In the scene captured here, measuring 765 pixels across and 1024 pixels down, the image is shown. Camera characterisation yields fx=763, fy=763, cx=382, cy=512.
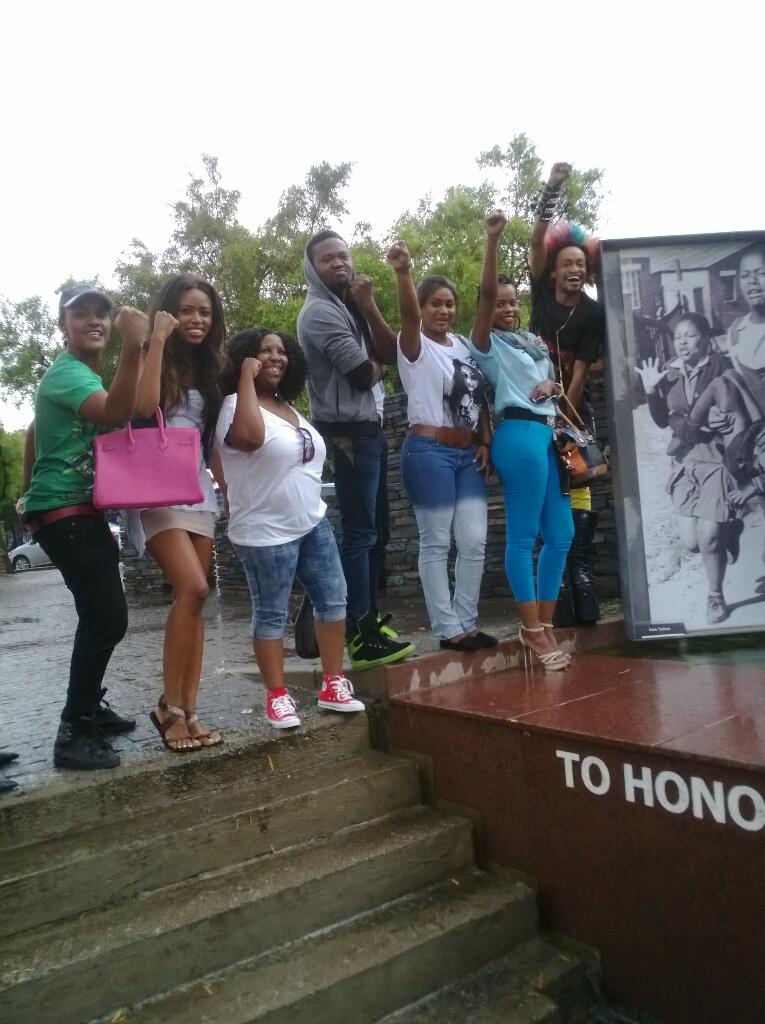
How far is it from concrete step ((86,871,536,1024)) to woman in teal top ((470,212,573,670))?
1.23 meters

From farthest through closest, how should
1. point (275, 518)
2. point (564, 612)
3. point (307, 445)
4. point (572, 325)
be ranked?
point (564, 612) < point (572, 325) < point (307, 445) < point (275, 518)

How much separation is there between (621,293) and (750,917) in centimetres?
288

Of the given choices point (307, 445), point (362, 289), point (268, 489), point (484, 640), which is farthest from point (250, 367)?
point (484, 640)

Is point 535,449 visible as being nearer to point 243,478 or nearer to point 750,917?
point 243,478

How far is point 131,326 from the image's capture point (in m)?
2.52

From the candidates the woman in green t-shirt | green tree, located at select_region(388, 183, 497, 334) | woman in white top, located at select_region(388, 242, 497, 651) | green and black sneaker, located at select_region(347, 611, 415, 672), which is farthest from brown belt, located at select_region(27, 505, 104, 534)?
green tree, located at select_region(388, 183, 497, 334)

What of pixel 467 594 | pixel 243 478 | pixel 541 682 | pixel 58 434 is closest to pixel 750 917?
pixel 541 682

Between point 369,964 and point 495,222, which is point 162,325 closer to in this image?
point 495,222

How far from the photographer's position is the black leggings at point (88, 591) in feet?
8.69

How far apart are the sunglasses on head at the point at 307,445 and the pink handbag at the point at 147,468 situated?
50cm

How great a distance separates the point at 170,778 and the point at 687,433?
9.68ft

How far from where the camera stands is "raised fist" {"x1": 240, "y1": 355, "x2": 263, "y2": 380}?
302 centimetres

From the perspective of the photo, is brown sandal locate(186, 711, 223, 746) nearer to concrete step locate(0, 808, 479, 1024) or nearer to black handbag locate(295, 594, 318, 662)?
concrete step locate(0, 808, 479, 1024)

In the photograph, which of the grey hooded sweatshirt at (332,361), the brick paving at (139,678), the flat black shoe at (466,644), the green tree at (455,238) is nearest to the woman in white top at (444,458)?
the flat black shoe at (466,644)
